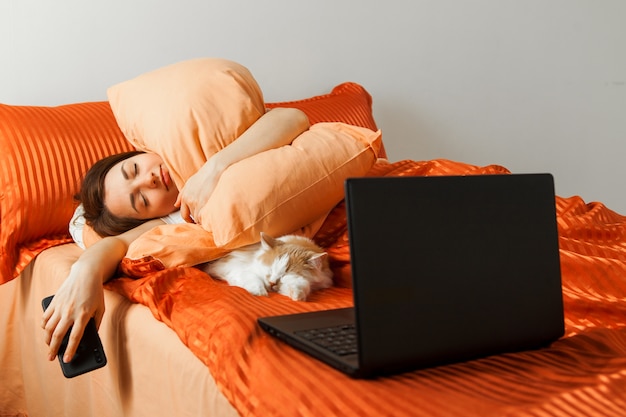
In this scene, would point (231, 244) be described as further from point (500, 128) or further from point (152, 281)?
point (500, 128)

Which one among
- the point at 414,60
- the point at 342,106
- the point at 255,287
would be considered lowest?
the point at 255,287

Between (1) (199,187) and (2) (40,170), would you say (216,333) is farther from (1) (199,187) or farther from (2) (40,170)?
(2) (40,170)

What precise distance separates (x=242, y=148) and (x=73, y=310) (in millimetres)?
487

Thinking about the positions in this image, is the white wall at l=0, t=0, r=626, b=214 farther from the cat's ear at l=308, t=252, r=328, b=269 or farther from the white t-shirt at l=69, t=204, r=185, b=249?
the cat's ear at l=308, t=252, r=328, b=269

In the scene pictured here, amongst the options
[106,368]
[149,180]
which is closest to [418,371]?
[106,368]

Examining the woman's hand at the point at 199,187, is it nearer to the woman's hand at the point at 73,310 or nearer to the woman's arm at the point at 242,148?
the woman's arm at the point at 242,148

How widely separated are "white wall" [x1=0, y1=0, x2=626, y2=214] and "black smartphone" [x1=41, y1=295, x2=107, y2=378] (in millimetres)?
1006

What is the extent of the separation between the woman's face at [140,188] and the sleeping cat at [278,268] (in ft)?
0.80

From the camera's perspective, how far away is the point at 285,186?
1.24m

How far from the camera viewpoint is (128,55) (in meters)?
1.91

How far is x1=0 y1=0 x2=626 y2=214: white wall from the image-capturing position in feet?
6.02

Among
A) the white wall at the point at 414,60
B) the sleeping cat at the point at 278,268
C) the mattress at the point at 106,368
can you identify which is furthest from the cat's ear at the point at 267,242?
the white wall at the point at 414,60

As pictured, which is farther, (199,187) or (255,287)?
(199,187)

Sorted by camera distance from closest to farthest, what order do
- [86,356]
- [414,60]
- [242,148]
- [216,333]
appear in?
[216,333] < [86,356] < [242,148] < [414,60]
